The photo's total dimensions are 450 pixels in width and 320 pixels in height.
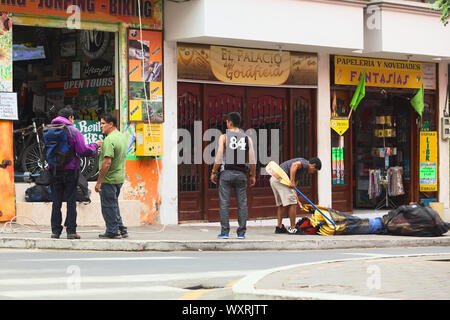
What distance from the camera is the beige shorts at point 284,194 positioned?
56.2ft

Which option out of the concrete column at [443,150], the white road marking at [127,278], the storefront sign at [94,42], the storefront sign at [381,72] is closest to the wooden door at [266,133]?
the storefront sign at [381,72]

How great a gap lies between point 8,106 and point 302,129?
7446mm

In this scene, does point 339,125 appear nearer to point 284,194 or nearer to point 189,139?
point 189,139

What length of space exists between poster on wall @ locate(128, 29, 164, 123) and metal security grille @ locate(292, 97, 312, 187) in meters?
3.91

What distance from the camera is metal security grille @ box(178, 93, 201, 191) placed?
1956 cm

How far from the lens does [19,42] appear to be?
1808 cm

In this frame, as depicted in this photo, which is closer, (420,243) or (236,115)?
(236,115)

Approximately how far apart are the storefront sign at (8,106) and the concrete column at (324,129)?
7.60 m

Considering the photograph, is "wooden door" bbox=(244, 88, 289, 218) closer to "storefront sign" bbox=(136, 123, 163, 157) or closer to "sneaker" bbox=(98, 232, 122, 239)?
"storefront sign" bbox=(136, 123, 163, 157)

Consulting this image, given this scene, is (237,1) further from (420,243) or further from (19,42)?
(420,243)

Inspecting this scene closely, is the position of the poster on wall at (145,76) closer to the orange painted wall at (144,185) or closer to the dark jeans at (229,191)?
the orange painted wall at (144,185)

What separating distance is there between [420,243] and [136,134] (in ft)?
18.8

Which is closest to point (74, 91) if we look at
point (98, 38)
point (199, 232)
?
point (98, 38)

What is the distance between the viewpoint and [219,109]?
20.2m
